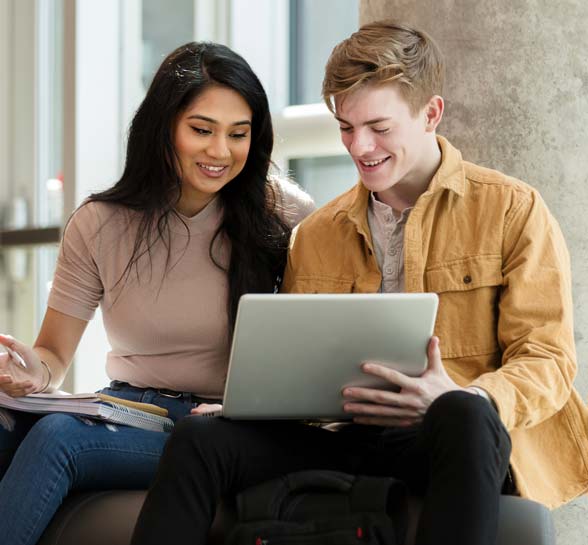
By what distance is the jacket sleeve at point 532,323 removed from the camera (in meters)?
1.79

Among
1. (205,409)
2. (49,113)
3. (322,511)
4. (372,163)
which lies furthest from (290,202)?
(49,113)

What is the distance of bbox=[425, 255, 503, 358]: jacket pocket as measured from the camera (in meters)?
1.97

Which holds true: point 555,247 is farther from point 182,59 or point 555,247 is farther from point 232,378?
point 182,59

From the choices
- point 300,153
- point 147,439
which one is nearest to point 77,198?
point 300,153

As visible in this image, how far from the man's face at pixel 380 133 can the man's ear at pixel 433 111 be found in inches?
1.9

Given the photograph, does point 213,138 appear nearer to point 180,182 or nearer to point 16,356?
point 180,182

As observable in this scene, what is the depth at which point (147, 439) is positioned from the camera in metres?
2.05

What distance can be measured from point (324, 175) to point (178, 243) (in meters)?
1.35

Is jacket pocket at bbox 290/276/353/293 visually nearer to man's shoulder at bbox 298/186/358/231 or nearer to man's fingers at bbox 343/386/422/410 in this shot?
man's shoulder at bbox 298/186/358/231

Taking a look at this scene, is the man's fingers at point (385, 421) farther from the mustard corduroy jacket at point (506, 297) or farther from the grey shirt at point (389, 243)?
the grey shirt at point (389, 243)

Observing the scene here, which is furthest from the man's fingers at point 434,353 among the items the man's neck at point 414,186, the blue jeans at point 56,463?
the blue jeans at point 56,463

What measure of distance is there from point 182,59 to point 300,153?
1.25m

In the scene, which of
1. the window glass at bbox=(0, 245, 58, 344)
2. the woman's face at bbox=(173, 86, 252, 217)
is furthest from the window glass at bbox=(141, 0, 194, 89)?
the woman's face at bbox=(173, 86, 252, 217)

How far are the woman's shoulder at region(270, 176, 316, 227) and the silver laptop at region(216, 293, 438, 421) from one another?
2.72 feet
